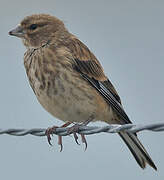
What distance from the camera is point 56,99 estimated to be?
15.8 ft

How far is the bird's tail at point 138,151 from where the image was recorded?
15.3 feet

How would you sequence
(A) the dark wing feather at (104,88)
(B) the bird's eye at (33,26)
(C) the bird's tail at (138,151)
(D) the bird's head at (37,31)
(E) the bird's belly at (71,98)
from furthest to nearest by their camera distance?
(B) the bird's eye at (33,26), (D) the bird's head at (37,31), (A) the dark wing feather at (104,88), (E) the bird's belly at (71,98), (C) the bird's tail at (138,151)

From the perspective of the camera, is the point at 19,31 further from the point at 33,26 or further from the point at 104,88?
the point at 104,88

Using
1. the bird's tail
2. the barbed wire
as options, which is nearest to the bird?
the bird's tail

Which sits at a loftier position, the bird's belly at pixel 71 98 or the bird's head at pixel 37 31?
the bird's head at pixel 37 31

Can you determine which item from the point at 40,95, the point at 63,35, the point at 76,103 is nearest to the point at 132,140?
the point at 76,103

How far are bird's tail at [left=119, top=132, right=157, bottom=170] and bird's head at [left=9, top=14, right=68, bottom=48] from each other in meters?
1.44

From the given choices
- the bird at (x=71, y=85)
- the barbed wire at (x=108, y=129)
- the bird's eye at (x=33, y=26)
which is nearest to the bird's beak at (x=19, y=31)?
the bird at (x=71, y=85)

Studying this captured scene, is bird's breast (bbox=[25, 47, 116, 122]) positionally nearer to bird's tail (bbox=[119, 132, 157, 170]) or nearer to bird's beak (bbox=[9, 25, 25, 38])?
bird's tail (bbox=[119, 132, 157, 170])

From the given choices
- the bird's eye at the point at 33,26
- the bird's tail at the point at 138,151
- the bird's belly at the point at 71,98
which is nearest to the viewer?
the bird's tail at the point at 138,151

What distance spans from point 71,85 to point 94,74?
Result: 1.87 ft

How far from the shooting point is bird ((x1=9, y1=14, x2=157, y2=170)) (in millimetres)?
4816

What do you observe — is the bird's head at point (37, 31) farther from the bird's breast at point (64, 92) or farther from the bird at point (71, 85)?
the bird's breast at point (64, 92)

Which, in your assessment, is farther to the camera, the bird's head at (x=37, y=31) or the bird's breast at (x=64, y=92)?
the bird's head at (x=37, y=31)
